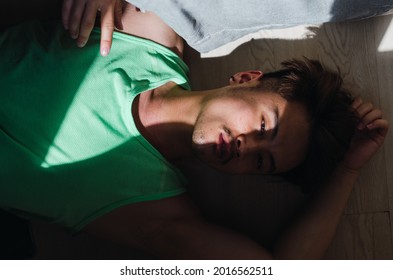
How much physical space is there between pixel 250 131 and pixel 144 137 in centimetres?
30

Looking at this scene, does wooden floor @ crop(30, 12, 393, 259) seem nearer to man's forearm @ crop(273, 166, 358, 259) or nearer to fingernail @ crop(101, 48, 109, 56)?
man's forearm @ crop(273, 166, 358, 259)

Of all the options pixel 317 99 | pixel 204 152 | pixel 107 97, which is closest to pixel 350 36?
pixel 317 99

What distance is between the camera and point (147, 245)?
119cm

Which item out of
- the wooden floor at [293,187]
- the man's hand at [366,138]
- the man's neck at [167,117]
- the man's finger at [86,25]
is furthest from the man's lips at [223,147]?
the man's finger at [86,25]

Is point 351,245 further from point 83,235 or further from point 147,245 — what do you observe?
point 83,235

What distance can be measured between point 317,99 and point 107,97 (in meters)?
0.58

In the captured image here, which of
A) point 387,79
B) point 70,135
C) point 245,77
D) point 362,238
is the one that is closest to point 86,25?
point 70,135

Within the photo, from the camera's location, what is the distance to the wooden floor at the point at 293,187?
129cm

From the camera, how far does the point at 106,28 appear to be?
1.19m

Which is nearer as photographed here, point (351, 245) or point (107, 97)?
point (107, 97)

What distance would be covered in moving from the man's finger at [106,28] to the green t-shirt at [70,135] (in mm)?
36

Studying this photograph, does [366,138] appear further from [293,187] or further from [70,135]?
[70,135]

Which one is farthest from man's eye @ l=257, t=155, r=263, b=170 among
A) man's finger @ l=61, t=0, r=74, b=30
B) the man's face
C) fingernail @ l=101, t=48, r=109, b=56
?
man's finger @ l=61, t=0, r=74, b=30
